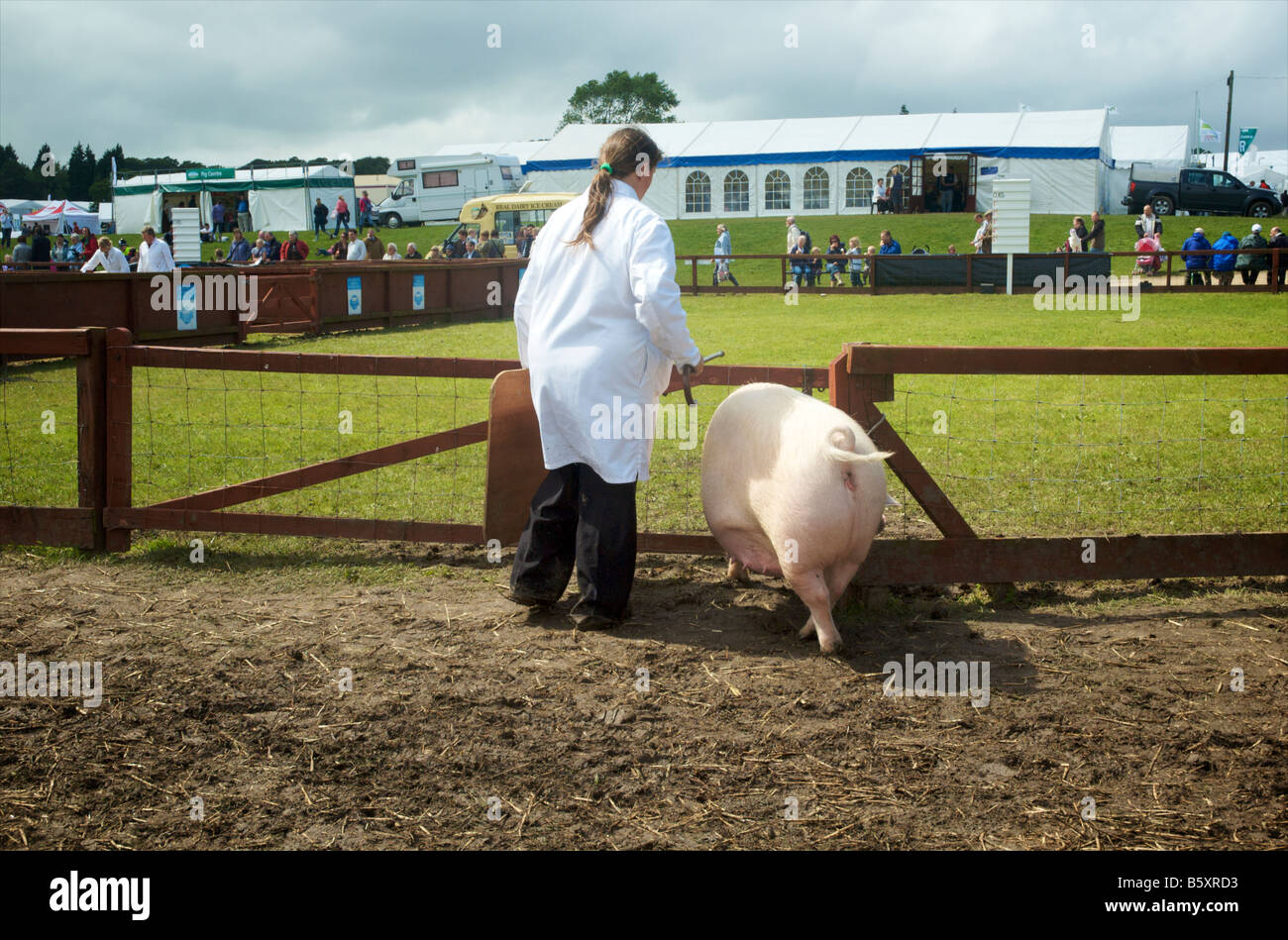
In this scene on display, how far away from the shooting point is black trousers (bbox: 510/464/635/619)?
4594 millimetres

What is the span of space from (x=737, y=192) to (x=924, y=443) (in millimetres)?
35738

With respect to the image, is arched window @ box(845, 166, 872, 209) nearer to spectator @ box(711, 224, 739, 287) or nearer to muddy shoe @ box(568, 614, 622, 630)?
spectator @ box(711, 224, 739, 287)

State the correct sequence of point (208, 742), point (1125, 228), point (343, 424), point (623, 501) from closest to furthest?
point (208, 742) → point (623, 501) → point (343, 424) → point (1125, 228)

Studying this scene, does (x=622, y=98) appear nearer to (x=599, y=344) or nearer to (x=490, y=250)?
(x=490, y=250)

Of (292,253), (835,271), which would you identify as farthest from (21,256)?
(835,271)

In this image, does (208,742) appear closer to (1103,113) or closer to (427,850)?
(427,850)

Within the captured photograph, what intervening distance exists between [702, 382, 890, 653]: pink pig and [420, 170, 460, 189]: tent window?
4485 cm

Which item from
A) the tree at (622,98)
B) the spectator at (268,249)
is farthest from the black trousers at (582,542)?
the tree at (622,98)

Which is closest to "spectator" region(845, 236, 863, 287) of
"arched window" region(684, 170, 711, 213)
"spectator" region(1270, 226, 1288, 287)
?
"spectator" region(1270, 226, 1288, 287)

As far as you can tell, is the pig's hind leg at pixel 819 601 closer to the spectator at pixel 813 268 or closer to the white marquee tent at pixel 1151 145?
the spectator at pixel 813 268

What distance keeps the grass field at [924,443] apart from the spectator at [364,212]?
3333cm
